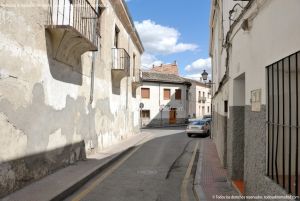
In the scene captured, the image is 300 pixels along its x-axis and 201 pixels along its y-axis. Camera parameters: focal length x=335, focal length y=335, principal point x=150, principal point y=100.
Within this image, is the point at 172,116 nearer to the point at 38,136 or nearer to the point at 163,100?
the point at 163,100

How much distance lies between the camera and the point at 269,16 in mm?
4312

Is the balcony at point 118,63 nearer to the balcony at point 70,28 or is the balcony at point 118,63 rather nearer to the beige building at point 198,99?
the balcony at point 70,28

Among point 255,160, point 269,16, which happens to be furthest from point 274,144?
point 269,16

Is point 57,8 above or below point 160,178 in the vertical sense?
above

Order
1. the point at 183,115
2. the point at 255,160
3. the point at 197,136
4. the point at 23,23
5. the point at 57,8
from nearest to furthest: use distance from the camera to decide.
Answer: the point at 255,160 → the point at 23,23 → the point at 57,8 → the point at 197,136 → the point at 183,115

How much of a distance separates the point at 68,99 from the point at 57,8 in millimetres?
2567

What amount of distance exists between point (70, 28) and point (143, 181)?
165 inches

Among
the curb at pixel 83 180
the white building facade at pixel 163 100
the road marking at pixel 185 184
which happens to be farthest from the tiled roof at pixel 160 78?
the road marking at pixel 185 184

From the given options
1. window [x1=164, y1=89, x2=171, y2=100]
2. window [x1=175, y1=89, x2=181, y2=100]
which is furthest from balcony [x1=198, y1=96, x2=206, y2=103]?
window [x1=164, y1=89, x2=171, y2=100]

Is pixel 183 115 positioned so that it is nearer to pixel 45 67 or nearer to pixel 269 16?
pixel 45 67

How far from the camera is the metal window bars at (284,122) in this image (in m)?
3.56

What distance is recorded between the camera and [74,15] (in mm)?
9180

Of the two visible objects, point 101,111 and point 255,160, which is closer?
point 255,160

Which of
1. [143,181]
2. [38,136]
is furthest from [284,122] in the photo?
[38,136]
